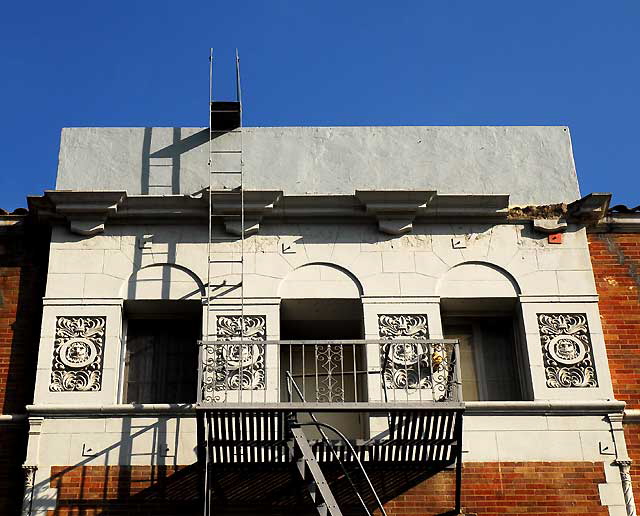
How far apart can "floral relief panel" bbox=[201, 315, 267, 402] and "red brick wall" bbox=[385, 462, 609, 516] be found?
2502 mm

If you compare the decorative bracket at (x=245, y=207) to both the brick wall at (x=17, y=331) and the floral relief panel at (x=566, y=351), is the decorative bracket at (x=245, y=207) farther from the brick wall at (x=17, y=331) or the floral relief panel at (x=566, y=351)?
the floral relief panel at (x=566, y=351)

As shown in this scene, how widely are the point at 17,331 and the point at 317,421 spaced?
14.8 feet

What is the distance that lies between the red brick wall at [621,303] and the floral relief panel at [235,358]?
4809 millimetres

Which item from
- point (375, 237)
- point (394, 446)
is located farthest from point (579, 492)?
point (375, 237)

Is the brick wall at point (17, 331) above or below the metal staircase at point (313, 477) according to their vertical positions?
above

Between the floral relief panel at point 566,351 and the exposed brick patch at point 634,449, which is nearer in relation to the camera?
the exposed brick patch at point 634,449

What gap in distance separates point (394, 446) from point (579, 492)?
7.96 ft

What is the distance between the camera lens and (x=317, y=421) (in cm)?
1383

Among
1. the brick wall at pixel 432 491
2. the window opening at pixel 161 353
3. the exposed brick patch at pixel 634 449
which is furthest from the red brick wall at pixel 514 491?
the window opening at pixel 161 353

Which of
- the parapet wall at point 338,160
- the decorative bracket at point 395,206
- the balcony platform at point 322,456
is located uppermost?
the parapet wall at point 338,160

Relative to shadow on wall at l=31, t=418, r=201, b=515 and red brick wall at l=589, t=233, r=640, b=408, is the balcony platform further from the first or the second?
red brick wall at l=589, t=233, r=640, b=408

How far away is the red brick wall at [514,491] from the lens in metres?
13.8

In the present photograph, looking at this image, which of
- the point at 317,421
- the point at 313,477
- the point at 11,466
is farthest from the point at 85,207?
the point at 313,477

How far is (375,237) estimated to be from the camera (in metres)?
15.9
